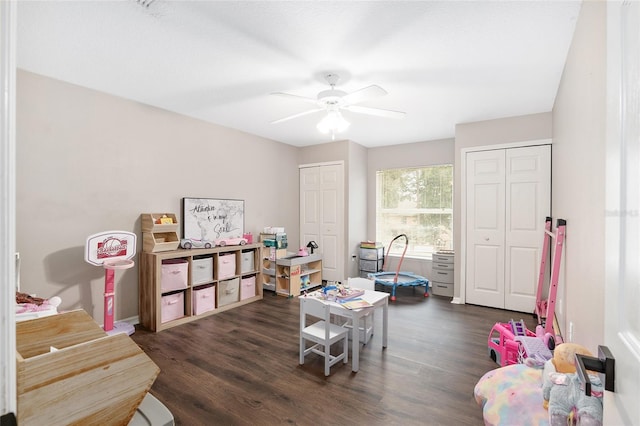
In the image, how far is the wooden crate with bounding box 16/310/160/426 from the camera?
64cm

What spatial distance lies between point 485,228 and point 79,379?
4.44 m

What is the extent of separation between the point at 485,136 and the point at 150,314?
183 inches

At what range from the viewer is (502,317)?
12.4ft

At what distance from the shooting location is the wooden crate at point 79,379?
25.4 inches

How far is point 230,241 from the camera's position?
4254 mm

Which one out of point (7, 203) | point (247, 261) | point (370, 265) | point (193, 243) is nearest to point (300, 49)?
point (7, 203)

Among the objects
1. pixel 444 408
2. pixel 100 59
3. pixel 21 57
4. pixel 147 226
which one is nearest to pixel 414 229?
pixel 444 408

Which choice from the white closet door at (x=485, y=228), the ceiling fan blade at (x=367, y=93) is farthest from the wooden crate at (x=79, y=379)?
the white closet door at (x=485, y=228)

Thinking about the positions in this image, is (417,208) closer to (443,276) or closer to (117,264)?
(443,276)

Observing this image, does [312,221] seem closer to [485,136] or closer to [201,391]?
[485,136]

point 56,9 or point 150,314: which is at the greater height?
point 56,9

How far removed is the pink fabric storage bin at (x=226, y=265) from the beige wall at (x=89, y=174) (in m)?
0.84

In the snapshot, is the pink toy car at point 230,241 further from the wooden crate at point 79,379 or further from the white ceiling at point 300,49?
the wooden crate at point 79,379

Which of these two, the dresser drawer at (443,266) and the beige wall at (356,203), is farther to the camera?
the beige wall at (356,203)
